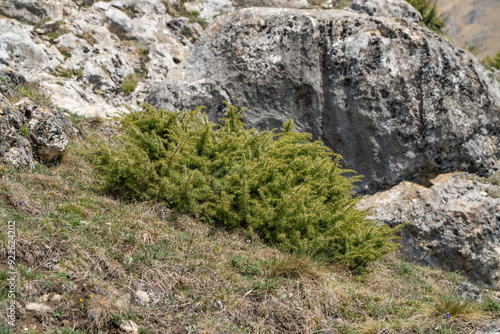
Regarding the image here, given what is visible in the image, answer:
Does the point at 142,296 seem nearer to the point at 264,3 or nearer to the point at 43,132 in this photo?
the point at 43,132

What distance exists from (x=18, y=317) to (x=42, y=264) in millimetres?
601

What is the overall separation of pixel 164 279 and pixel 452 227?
613 cm

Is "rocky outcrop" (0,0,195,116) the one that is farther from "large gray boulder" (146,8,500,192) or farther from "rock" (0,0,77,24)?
"large gray boulder" (146,8,500,192)

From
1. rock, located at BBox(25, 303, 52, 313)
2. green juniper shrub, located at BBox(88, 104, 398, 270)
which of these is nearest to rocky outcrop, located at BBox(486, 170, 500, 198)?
green juniper shrub, located at BBox(88, 104, 398, 270)

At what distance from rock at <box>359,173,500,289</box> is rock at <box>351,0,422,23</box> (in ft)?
19.0

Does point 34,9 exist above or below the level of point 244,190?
below

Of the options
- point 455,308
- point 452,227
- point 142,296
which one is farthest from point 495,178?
point 142,296

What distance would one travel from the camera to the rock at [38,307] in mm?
2920

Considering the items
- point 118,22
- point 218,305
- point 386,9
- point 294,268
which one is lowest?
point 118,22

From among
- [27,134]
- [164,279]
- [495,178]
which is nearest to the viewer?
[164,279]

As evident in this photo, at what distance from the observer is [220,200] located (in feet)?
16.7

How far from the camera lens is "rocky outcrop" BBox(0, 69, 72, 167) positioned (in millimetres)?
4898

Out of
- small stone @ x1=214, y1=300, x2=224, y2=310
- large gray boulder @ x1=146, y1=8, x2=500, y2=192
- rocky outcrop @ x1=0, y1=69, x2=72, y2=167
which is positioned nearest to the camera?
small stone @ x1=214, y1=300, x2=224, y2=310

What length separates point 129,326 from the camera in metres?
3.11
